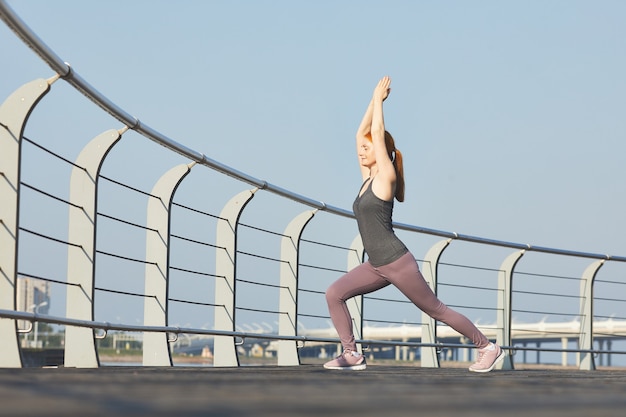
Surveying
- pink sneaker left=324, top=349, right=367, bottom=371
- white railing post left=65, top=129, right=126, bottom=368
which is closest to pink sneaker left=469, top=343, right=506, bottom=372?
pink sneaker left=324, top=349, right=367, bottom=371

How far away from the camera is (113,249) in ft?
17.9

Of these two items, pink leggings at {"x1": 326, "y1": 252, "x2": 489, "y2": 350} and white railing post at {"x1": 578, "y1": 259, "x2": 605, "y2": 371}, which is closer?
pink leggings at {"x1": 326, "y1": 252, "x2": 489, "y2": 350}

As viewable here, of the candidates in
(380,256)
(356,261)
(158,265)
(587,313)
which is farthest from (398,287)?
(587,313)

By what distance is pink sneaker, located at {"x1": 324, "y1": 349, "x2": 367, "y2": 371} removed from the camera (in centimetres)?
596

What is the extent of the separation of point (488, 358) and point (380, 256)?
878 millimetres

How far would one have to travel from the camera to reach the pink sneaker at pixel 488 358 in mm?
6066

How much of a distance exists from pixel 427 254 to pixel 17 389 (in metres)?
5.92

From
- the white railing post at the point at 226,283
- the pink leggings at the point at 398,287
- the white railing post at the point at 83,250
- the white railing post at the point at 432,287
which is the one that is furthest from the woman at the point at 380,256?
the white railing post at the point at 432,287

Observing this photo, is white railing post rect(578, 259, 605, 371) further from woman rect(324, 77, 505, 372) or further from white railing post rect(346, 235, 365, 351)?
woman rect(324, 77, 505, 372)

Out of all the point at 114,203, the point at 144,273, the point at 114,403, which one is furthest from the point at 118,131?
the point at 114,403

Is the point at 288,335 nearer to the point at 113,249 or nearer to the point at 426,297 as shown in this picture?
the point at 426,297

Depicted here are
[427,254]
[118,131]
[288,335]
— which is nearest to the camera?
[118,131]

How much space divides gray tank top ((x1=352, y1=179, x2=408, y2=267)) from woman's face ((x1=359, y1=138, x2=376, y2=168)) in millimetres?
187

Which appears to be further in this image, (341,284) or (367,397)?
(341,284)
